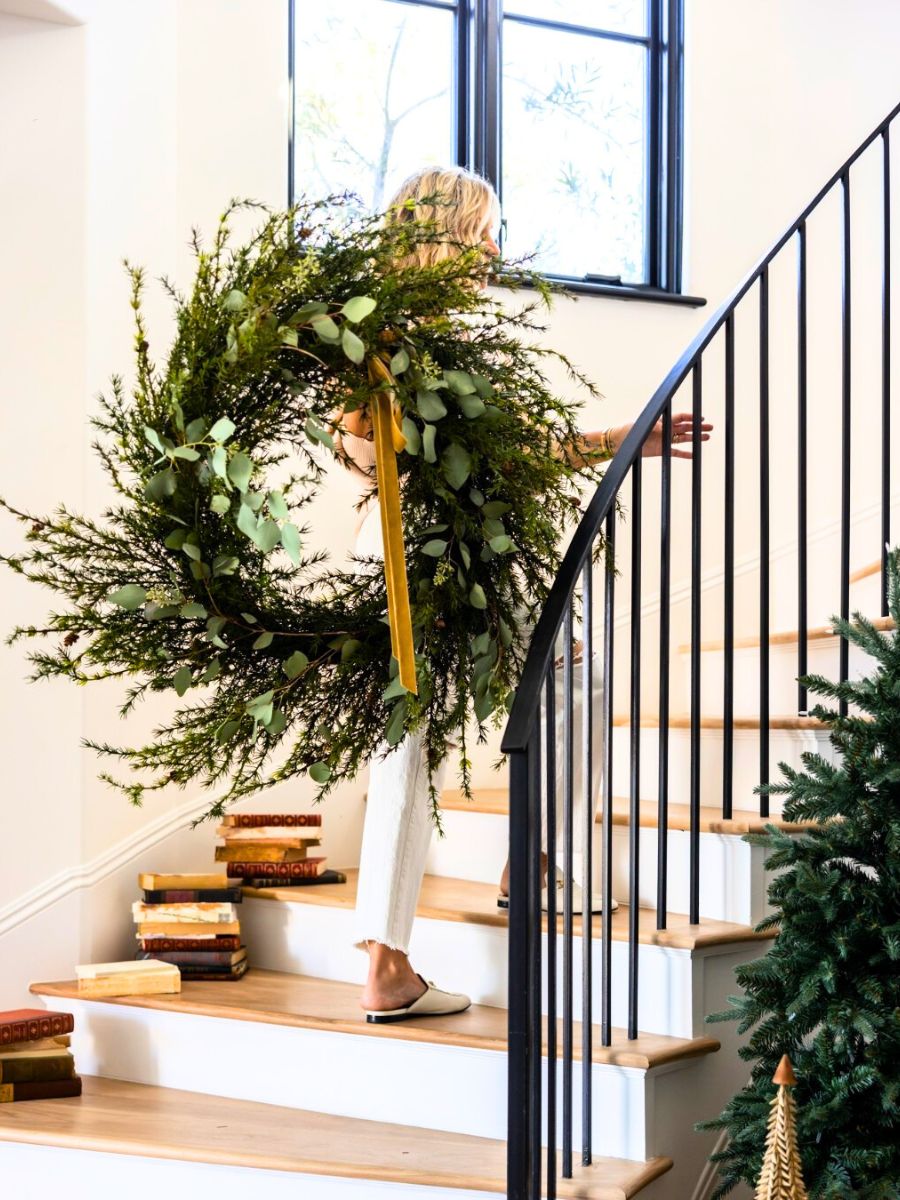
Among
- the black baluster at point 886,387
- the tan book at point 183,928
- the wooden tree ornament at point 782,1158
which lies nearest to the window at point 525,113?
the black baluster at point 886,387

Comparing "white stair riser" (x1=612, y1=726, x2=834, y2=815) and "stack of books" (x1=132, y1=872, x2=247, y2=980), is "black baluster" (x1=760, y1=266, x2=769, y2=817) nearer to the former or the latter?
"white stair riser" (x1=612, y1=726, x2=834, y2=815)

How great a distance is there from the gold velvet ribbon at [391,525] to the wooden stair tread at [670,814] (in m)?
0.71

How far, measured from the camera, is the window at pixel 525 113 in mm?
3699

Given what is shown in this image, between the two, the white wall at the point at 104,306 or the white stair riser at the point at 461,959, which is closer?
the white stair riser at the point at 461,959

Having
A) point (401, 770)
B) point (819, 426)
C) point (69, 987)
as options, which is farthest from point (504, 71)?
point (69, 987)

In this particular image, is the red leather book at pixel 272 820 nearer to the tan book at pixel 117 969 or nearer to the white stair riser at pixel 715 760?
the tan book at pixel 117 969

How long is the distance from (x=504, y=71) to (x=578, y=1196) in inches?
127

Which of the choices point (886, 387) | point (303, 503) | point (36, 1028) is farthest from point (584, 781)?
point (36, 1028)

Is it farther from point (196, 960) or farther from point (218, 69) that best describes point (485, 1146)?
point (218, 69)

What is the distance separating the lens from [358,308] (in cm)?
153

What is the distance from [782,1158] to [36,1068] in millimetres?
1515

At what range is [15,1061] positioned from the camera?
2393mm

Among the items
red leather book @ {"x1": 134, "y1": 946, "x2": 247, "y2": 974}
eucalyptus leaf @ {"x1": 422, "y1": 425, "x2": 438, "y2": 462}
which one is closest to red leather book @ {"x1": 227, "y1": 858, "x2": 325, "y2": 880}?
red leather book @ {"x1": 134, "y1": 946, "x2": 247, "y2": 974}

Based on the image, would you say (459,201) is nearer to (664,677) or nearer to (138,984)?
Result: (664,677)
